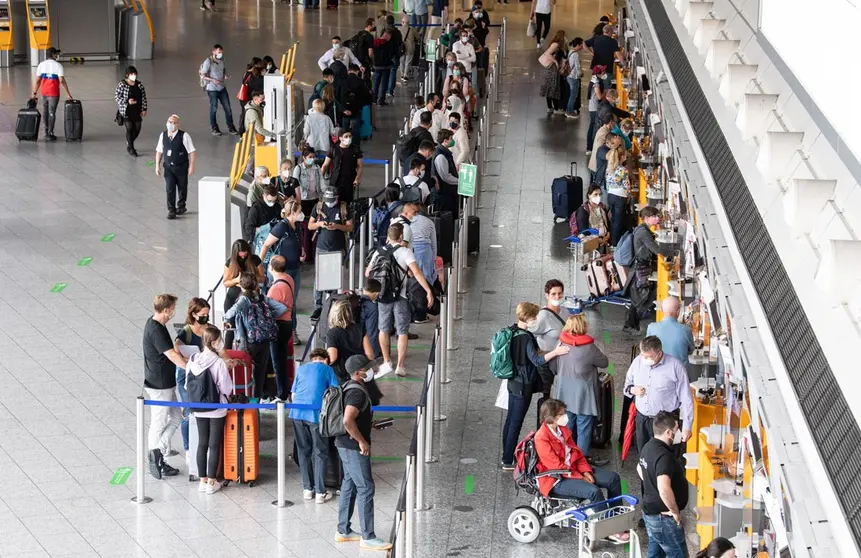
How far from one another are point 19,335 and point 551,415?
20.8ft

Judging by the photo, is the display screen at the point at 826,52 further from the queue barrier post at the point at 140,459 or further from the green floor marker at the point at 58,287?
the green floor marker at the point at 58,287

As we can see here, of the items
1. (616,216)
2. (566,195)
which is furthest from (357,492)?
(566,195)

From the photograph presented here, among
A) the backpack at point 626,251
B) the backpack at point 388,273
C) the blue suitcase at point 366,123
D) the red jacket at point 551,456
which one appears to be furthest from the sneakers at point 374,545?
the blue suitcase at point 366,123

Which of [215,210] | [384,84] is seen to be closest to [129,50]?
[384,84]

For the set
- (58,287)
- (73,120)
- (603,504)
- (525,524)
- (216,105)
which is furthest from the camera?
(216,105)

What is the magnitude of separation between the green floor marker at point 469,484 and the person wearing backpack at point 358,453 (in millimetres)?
1010

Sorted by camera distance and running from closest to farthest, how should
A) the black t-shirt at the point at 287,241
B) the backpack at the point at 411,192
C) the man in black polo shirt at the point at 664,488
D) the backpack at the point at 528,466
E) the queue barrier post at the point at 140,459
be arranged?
the man in black polo shirt at the point at 664,488, the backpack at the point at 528,466, the queue barrier post at the point at 140,459, the black t-shirt at the point at 287,241, the backpack at the point at 411,192

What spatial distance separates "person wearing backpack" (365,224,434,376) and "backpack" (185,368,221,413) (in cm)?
254

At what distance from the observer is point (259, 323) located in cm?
1116

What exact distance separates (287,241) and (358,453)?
13.8 ft

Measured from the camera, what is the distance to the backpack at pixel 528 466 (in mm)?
9203

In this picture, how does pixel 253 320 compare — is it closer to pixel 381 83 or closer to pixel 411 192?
pixel 411 192

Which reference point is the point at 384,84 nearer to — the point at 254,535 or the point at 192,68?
the point at 192,68

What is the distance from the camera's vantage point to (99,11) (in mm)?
30078
